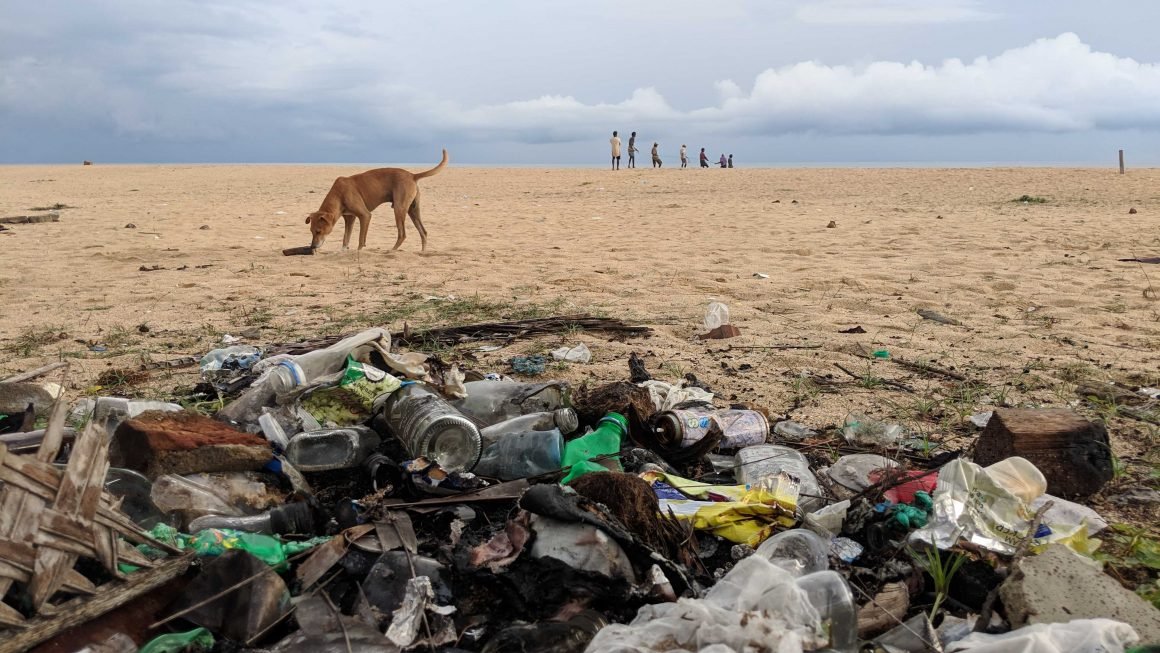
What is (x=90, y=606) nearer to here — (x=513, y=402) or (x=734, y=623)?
(x=734, y=623)

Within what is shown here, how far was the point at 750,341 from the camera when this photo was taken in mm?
4703

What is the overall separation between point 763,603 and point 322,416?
1.91 m

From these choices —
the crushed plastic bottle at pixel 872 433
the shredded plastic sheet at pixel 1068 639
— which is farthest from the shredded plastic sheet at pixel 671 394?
the shredded plastic sheet at pixel 1068 639

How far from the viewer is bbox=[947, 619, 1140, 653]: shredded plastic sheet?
162 cm

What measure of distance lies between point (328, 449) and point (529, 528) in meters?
0.98

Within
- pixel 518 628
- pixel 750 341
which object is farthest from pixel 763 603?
pixel 750 341

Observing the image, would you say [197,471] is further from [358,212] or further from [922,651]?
[358,212]

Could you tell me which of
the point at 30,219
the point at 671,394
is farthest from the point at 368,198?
the point at 671,394

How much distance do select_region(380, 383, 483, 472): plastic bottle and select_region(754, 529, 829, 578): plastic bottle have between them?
104 cm

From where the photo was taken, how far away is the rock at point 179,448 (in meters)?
2.44

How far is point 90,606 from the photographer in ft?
5.69

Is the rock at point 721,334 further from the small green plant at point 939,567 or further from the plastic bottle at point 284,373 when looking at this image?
the small green plant at point 939,567

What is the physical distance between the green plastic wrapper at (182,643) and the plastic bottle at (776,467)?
162cm

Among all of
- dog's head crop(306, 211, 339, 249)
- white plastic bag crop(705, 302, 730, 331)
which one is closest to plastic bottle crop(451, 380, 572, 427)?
white plastic bag crop(705, 302, 730, 331)
